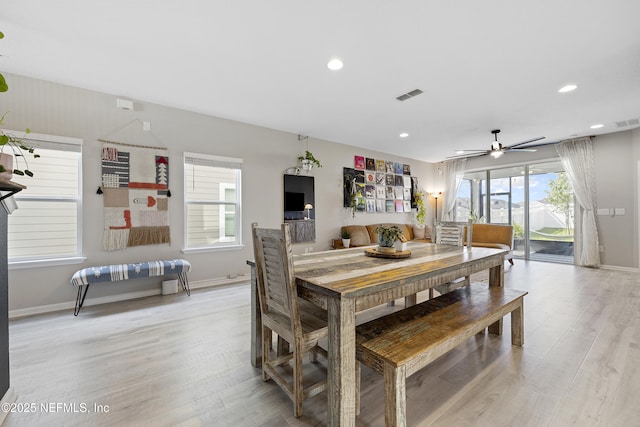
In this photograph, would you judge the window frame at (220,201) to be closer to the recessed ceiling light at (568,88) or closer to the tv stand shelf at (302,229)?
the tv stand shelf at (302,229)

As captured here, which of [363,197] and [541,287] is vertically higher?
[363,197]

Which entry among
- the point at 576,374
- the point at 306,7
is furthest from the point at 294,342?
the point at 306,7

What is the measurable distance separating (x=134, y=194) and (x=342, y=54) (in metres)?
3.06

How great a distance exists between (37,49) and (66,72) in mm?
398

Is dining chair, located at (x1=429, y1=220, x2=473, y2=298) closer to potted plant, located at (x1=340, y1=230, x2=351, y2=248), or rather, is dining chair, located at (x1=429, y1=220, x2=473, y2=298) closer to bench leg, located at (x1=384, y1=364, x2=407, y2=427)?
bench leg, located at (x1=384, y1=364, x2=407, y2=427)

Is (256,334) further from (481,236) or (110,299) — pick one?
(481,236)

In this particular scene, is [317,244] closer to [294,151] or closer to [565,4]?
[294,151]

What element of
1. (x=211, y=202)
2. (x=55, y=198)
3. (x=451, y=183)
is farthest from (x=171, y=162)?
(x=451, y=183)

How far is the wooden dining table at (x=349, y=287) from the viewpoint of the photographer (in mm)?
1251

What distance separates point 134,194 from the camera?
3.38m

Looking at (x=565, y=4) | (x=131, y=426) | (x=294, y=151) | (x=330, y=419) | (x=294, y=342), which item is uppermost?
(x=565, y=4)

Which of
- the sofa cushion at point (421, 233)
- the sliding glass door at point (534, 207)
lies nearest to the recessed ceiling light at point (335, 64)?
the sofa cushion at point (421, 233)

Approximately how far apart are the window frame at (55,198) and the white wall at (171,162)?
0.06 m

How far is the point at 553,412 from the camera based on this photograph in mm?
1438
